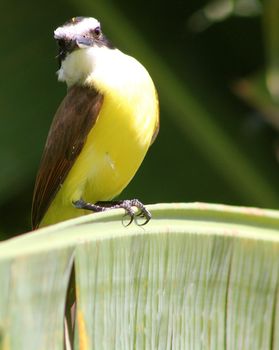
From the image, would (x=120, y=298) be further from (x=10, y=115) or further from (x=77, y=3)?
(x=77, y=3)

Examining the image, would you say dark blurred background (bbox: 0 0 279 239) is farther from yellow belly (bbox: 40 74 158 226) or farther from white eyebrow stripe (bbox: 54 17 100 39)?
→ yellow belly (bbox: 40 74 158 226)

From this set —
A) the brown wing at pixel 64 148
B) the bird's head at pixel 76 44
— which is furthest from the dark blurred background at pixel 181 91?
the brown wing at pixel 64 148

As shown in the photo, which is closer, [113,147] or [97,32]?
[113,147]

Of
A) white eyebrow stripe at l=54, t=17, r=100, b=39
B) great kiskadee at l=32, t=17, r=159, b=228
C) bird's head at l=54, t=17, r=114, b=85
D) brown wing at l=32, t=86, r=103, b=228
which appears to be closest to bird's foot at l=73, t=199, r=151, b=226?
great kiskadee at l=32, t=17, r=159, b=228

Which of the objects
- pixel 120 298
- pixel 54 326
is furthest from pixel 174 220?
pixel 54 326

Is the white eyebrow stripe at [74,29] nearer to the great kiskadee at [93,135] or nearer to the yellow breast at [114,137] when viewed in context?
the great kiskadee at [93,135]

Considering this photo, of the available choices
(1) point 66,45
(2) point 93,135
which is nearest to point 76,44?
(1) point 66,45

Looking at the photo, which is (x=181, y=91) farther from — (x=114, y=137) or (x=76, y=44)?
(x=114, y=137)
